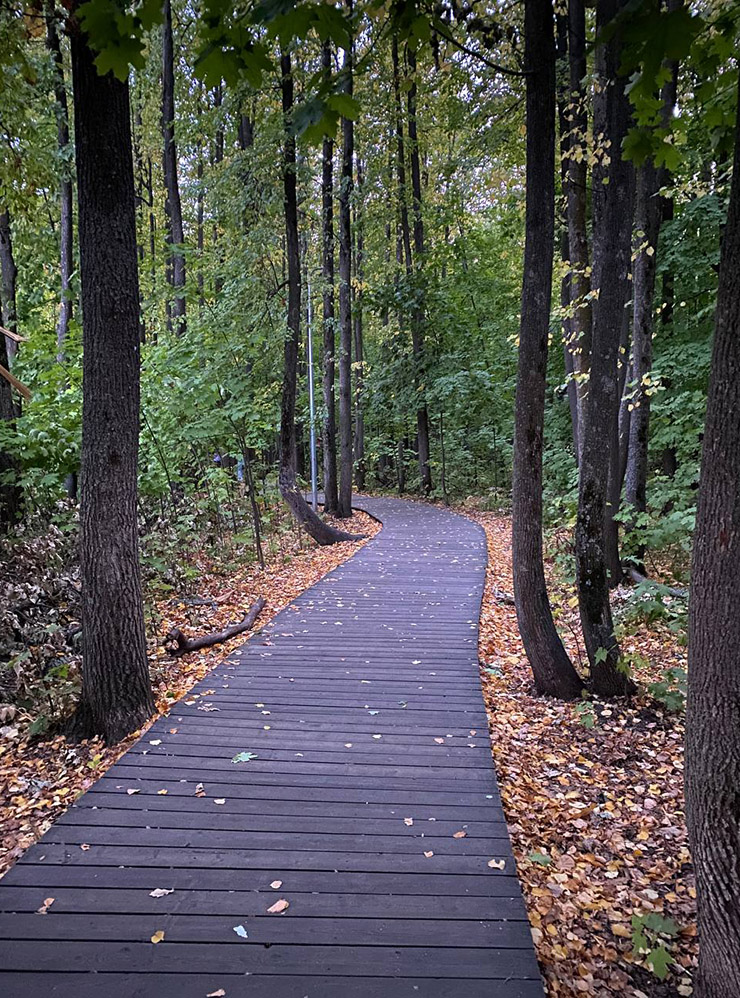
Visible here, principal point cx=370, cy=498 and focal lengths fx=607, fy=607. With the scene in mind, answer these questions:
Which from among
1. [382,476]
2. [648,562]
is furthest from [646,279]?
[382,476]

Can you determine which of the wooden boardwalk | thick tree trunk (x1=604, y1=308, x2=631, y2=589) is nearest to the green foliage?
the wooden boardwalk

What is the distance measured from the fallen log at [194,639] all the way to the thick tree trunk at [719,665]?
5066mm

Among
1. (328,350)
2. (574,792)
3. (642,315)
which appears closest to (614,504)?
(642,315)

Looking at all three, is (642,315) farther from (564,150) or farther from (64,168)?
(64,168)

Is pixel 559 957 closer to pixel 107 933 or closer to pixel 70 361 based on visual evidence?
pixel 107 933

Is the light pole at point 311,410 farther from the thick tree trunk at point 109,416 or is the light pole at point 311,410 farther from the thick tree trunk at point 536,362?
the thick tree trunk at point 109,416

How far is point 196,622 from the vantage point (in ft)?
23.3

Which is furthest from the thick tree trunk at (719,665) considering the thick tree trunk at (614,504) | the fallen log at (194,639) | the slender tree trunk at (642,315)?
the slender tree trunk at (642,315)

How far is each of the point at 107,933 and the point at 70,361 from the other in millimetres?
7944

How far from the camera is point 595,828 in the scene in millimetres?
3545

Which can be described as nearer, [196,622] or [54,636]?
[54,636]

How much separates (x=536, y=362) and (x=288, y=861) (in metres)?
3.95

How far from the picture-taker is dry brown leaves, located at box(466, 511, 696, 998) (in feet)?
8.33

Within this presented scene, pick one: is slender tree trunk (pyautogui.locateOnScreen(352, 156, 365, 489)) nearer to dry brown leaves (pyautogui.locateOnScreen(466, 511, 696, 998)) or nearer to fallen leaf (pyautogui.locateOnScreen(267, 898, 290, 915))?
dry brown leaves (pyautogui.locateOnScreen(466, 511, 696, 998))
